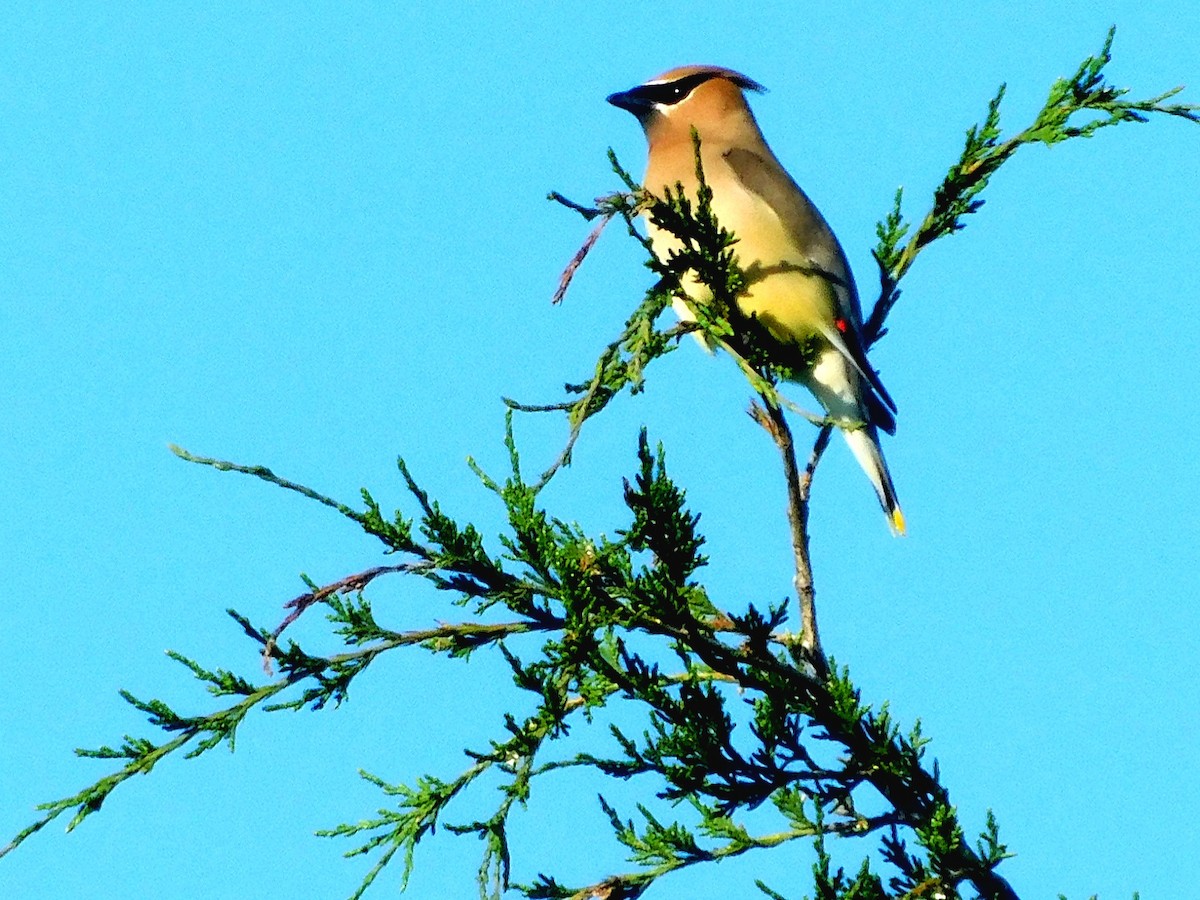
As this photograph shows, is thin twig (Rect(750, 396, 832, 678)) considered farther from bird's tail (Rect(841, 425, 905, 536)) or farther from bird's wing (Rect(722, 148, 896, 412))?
bird's tail (Rect(841, 425, 905, 536))

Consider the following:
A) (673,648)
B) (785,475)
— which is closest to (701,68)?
(785,475)

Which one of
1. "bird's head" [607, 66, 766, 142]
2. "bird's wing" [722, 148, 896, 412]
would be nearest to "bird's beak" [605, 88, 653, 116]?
"bird's head" [607, 66, 766, 142]

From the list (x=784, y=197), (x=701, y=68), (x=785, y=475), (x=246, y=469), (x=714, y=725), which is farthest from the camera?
(x=701, y=68)

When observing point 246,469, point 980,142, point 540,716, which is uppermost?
point 980,142

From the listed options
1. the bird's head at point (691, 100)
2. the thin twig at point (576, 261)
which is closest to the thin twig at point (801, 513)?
the thin twig at point (576, 261)

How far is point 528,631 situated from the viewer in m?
2.62

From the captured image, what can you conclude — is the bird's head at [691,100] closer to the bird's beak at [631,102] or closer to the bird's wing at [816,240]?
the bird's beak at [631,102]

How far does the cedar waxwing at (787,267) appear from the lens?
13.9ft

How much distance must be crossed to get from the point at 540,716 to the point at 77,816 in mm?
743

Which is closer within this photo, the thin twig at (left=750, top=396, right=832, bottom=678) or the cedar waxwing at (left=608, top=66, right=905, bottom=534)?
the thin twig at (left=750, top=396, right=832, bottom=678)

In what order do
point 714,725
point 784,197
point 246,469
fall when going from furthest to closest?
Answer: point 784,197 → point 714,725 → point 246,469

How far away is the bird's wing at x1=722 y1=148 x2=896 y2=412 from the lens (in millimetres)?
4289

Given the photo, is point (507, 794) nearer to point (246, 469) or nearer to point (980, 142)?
point (246, 469)

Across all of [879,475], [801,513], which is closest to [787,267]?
[879,475]
